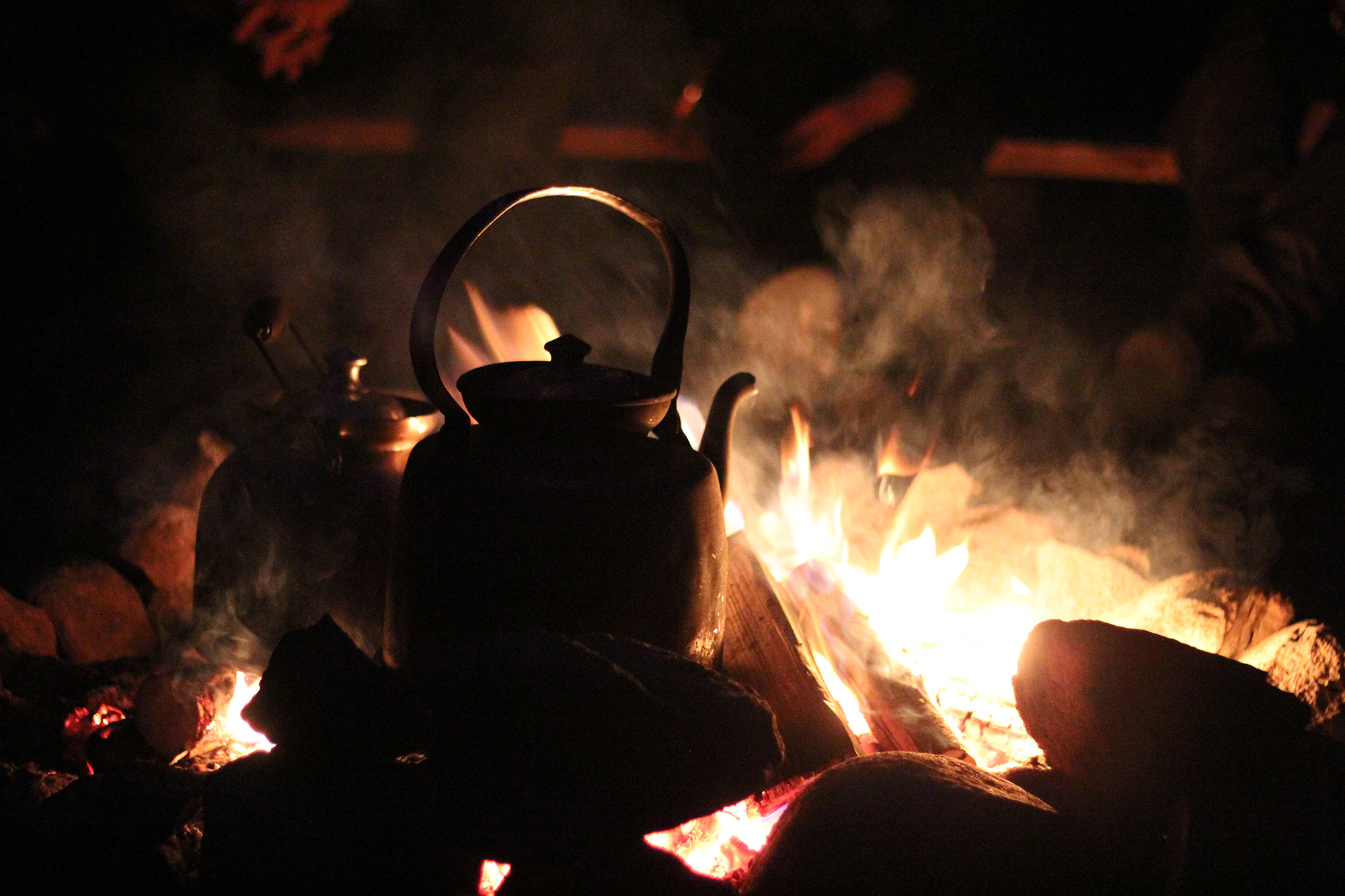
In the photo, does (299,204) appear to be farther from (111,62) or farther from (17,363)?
(17,363)

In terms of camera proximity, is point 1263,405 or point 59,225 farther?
point 1263,405

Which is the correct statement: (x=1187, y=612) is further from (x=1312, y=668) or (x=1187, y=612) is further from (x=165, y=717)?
(x=165, y=717)

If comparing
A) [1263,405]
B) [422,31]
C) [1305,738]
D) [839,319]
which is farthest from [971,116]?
[1305,738]

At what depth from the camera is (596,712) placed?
1671 mm

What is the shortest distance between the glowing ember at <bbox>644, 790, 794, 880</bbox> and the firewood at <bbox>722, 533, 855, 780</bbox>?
11 cm

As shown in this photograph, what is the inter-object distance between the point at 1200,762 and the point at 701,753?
3.63 ft

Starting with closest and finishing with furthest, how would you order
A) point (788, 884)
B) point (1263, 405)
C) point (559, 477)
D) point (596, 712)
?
point (596, 712)
point (788, 884)
point (559, 477)
point (1263, 405)

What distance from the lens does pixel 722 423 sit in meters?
2.38

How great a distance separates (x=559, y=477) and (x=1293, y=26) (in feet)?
17.4

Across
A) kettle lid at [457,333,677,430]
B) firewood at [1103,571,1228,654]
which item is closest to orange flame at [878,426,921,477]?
firewood at [1103,571,1228,654]

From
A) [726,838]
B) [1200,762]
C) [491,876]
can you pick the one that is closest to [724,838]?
[726,838]

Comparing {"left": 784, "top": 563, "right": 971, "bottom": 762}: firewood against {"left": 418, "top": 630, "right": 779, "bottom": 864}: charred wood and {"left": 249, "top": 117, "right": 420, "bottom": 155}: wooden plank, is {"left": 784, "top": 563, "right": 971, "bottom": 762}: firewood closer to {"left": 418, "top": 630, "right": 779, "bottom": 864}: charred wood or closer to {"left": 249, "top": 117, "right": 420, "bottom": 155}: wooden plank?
{"left": 418, "top": 630, "right": 779, "bottom": 864}: charred wood

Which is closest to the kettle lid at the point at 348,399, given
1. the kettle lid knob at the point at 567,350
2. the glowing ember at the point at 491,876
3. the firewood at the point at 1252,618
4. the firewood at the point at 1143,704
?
the kettle lid knob at the point at 567,350

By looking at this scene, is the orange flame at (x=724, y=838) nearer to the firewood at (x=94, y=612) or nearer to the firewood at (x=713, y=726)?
the firewood at (x=713, y=726)
